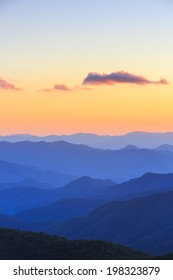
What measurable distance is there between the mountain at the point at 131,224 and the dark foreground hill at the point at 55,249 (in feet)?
226

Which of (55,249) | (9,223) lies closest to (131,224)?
(9,223)

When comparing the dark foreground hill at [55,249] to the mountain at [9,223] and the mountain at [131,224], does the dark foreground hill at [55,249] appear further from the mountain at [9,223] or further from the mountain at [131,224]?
the mountain at [9,223]

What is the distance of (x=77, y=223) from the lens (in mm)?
169625

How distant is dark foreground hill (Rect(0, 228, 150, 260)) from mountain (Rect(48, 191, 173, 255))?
69.0m

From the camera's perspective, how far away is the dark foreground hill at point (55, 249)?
1838 inches

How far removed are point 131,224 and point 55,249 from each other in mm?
104466

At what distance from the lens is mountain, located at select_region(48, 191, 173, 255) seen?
133125mm

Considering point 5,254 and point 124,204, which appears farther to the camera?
point 124,204

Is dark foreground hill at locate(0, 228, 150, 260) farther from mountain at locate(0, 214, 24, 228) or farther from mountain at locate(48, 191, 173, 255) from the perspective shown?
mountain at locate(0, 214, 24, 228)

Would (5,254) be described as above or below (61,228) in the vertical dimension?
below

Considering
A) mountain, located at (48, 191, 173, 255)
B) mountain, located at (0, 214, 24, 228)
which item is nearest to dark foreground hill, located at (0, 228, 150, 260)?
mountain, located at (48, 191, 173, 255)
